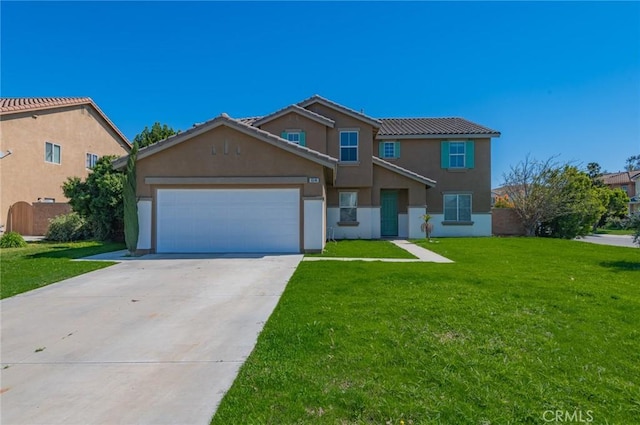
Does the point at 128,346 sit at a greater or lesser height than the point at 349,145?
lesser

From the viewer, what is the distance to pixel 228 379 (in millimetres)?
3873

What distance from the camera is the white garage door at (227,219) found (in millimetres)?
13516

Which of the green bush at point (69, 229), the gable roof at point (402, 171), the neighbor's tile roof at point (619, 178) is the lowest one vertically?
the green bush at point (69, 229)

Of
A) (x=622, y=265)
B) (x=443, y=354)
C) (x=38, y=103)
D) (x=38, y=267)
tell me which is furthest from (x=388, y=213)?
(x=38, y=103)

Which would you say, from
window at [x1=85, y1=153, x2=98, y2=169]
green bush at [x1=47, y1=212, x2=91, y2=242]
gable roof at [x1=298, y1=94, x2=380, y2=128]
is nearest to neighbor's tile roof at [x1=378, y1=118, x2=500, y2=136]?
gable roof at [x1=298, y1=94, x2=380, y2=128]

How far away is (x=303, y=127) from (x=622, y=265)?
14.0 meters

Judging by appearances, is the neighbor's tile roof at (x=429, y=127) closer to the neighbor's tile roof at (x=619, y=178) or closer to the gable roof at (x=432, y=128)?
the gable roof at (x=432, y=128)

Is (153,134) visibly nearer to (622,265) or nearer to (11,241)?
(11,241)

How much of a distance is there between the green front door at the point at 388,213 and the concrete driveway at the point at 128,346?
12.8 metres

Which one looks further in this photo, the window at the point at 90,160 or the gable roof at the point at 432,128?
the window at the point at 90,160

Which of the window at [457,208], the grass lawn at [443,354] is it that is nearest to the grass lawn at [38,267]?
the grass lawn at [443,354]

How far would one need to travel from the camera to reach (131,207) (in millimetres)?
13172

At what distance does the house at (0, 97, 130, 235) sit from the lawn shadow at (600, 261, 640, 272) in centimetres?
2712

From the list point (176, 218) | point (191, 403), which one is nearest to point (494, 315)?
point (191, 403)
